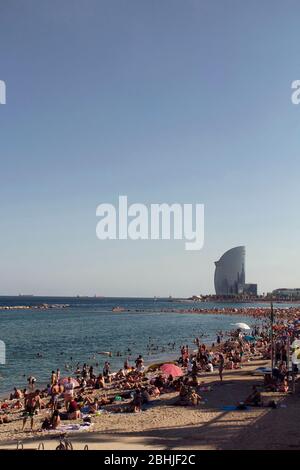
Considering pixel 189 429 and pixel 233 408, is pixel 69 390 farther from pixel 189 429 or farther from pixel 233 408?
pixel 189 429

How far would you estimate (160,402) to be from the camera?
57.6 ft

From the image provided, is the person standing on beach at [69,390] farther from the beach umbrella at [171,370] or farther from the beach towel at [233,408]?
the beach towel at [233,408]

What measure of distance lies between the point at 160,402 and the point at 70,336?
120 feet

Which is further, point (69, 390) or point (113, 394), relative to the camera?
point (113, 394)

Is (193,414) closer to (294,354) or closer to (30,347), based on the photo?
(294,354)

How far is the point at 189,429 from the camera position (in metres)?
13.2

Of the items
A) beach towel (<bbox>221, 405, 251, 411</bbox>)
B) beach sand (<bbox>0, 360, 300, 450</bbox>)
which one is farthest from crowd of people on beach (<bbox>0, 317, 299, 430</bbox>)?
beach sand (<bbox>0, 360, 300, 450</bbox>)

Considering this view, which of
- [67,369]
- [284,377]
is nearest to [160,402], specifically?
[284,377]

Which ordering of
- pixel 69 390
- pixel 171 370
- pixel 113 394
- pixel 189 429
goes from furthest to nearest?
pixel 171 370
pixel 113 394
pixel 69 390
pixel 189 429

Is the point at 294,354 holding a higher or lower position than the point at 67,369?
higher

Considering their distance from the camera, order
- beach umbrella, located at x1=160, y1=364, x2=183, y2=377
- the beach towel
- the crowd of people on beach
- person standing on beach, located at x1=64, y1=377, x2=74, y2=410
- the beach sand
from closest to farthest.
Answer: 1. the beach sand
2. the beach towel
3. the crowd of people on beach
4. person standing on beach, located at x1=64, y1=377, x2=74, y2=410
5. beach umbrella, located at x1=160, y1=364, x2=183, y2=377

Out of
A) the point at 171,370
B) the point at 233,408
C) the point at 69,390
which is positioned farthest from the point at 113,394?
the point at 233,408

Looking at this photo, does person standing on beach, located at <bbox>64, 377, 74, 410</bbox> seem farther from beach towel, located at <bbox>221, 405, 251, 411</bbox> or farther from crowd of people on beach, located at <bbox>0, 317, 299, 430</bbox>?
beach towel, located at <bbox>221, 405, 251, 411</bbox>

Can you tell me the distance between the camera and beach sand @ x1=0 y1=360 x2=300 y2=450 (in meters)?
11.8
